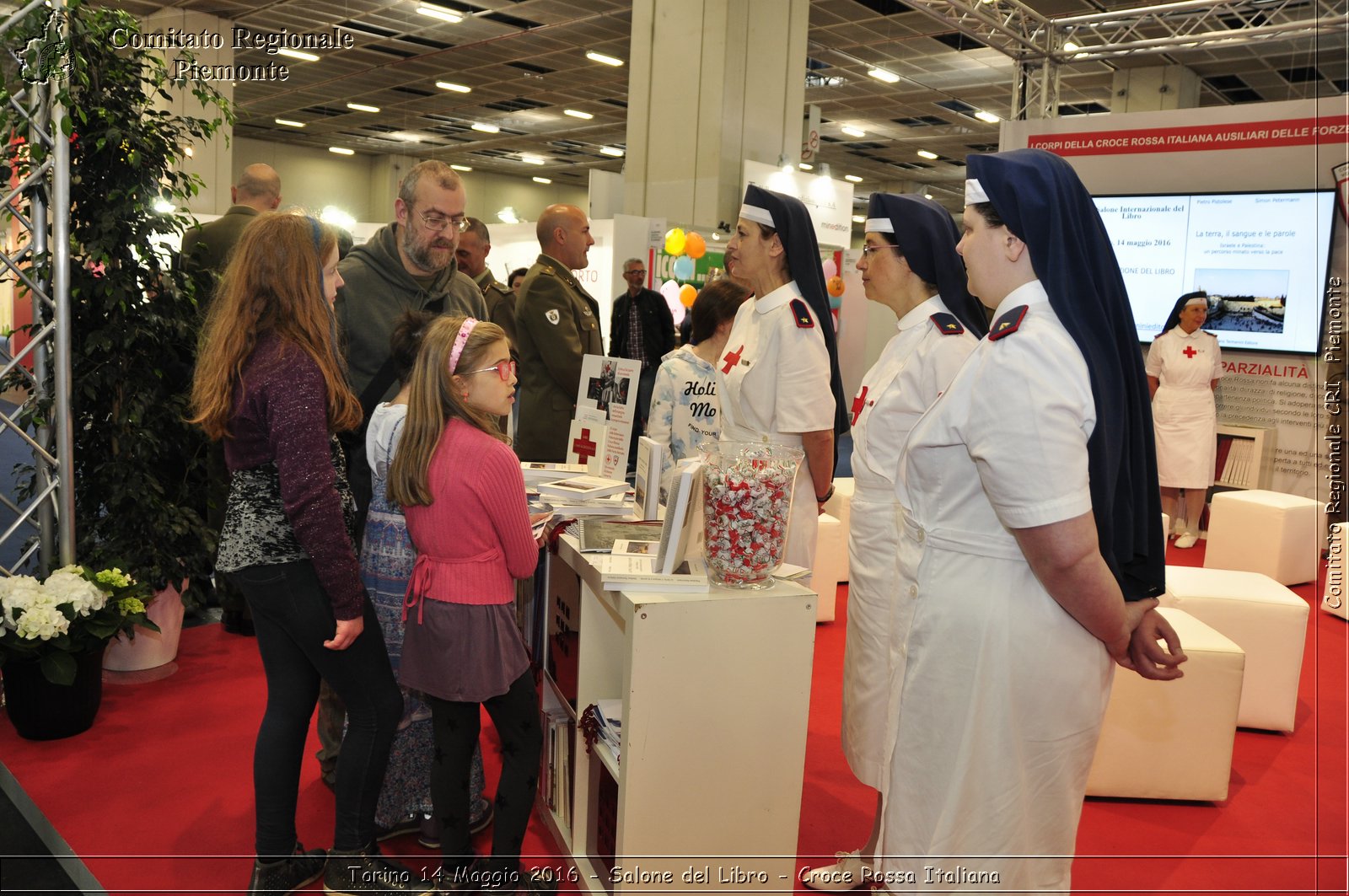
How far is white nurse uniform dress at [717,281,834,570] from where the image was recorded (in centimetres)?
276

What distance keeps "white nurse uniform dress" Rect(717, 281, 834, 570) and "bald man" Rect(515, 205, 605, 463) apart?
1.36m

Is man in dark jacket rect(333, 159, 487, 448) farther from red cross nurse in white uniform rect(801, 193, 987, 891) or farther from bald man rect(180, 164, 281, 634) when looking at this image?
bald man rect(180, 164, 281, 634)

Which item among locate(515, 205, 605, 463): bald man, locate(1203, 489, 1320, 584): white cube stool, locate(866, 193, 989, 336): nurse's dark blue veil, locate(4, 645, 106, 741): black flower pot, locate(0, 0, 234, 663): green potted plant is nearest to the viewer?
locate(866, 193, 989, 336): nurse's dark blue veil

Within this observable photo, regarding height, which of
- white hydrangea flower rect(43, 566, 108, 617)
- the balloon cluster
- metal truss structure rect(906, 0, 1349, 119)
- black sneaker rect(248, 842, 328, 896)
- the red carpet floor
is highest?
metal truss structure rect(906, 0, 1349, 119)

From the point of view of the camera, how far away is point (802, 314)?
2.76 m

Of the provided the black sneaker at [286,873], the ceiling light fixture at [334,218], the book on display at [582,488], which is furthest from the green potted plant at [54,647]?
the book on display at [582,488]

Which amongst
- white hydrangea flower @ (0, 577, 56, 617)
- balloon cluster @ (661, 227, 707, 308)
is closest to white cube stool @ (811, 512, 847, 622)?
white hydrangea flower @ (0, 577, 56, 617)

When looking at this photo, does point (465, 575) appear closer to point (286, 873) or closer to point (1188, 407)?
point (286, 873)

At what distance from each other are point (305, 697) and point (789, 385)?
144 cm

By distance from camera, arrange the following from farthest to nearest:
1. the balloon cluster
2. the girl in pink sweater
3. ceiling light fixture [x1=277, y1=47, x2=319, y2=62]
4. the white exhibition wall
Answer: ceiling light fixture [x1=277, y1=47, x2=319, y2=62], the balloon cluster, the white exhibition wall, the girl in pink sweater

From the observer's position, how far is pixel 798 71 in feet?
31.8

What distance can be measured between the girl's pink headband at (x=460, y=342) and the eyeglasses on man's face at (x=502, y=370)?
0.11ft

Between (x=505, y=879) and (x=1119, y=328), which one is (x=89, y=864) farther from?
(x=1119, y=328)

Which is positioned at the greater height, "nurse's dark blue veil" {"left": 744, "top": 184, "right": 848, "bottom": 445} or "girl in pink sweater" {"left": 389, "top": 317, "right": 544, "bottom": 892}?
"nurse's dark blue veil" {"left": 744, "top": 184, "right": 848, "bottom": 445}
